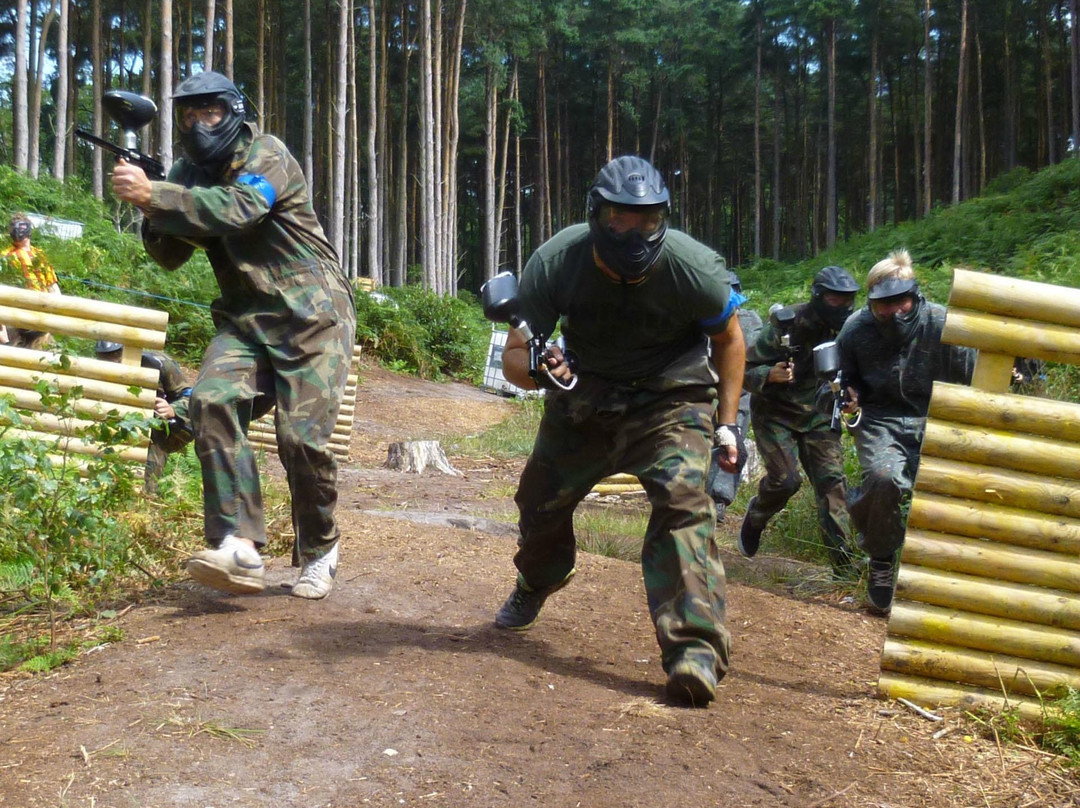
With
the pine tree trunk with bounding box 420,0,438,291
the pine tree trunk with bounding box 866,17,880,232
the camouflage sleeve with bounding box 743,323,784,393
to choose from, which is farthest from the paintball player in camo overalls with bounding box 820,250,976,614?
the pine tree trunk with bounding box 866,17,880,232

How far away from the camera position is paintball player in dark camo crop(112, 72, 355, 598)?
4.37 metres

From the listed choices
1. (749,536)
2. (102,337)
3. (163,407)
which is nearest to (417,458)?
(749,536)

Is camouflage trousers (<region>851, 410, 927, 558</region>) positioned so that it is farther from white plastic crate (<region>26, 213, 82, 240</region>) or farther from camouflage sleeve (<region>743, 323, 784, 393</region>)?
white plastic crate (<region>26, 213, 82, 240</region>)

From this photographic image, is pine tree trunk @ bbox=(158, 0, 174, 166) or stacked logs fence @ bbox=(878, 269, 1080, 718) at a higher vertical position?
pine tree trunk @ bbox=(158, 0, 174, 166)

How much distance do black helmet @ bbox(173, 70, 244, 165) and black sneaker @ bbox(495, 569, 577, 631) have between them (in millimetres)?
2223

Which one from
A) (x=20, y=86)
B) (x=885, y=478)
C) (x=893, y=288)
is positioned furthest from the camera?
(x=20, y=86)

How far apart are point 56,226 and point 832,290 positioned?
14.8 metres

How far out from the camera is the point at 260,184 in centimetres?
445

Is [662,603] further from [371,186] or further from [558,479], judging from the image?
[371,186]

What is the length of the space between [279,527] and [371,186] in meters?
25.4

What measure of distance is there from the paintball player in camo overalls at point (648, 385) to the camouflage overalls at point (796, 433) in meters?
3.37

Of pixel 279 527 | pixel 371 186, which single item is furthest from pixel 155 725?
pixel 371 186

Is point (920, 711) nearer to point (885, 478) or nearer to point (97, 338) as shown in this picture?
point (885, 478)

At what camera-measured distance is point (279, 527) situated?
19.4 feet
